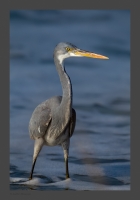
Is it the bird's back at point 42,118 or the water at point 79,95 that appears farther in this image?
the water at point 79,95

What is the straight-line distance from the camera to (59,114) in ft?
25.3

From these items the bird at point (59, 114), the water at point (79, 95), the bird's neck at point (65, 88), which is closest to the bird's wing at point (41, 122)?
the bird at point (59, 114)

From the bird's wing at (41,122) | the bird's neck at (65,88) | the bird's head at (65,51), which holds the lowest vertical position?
the bird's wing at (41,122)

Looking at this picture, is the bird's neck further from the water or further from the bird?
the water

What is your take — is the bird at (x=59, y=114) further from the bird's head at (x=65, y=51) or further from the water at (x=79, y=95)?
the water at (x=79, y=95)

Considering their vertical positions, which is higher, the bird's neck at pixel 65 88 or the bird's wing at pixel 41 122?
the bird's neck at pixel 65 88

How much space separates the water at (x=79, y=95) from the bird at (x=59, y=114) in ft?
1.83

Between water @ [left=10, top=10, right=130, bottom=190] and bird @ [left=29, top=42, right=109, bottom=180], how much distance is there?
0.56 metres

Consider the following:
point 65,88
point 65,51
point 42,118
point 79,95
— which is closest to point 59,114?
point 42,118

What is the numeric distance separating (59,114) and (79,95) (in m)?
5.91

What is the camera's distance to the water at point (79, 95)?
8406 millimetres

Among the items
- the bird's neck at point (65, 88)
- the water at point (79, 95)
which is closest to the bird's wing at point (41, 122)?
the bird's neck at point (65, 88)

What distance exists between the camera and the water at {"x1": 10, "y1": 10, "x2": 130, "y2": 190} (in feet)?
27.6

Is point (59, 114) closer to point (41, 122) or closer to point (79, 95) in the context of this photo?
point (41, 122)
